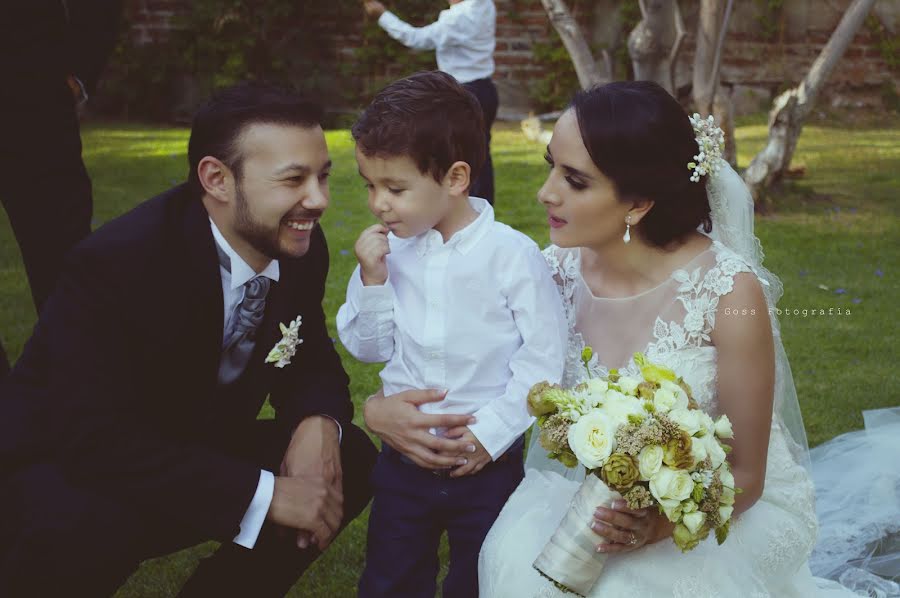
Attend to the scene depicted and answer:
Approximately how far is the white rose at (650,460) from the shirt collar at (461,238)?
79cm

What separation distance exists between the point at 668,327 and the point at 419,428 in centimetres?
69

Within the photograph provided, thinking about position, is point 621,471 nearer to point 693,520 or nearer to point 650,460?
point 650,460

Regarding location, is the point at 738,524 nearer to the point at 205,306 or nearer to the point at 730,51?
the point at 205,306

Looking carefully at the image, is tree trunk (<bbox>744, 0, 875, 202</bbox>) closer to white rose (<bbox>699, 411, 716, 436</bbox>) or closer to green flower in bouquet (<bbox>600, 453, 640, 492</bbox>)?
white rose (<bbox>699, 411, 716, 436</bbox>)

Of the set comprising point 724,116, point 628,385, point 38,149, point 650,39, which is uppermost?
point 628,385

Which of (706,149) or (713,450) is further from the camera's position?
(706,149)

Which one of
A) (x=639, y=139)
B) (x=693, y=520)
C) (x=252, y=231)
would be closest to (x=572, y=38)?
(x=639, y=139)

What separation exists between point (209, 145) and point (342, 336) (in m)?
0.61

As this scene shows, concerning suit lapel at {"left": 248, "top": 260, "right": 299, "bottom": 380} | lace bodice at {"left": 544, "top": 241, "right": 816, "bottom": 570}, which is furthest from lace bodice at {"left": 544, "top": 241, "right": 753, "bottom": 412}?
suit lapel at {"left": 248, "top": 260, "right": 299, "bottom": 380}

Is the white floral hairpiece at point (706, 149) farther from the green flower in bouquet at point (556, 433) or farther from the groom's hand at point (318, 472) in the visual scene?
the groom's hand at point (318, 472)

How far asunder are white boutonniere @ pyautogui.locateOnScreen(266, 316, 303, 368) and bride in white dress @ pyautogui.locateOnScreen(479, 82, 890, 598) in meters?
0.73

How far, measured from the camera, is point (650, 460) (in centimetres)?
207

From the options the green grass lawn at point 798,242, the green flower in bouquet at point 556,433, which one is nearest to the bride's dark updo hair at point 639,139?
the green flower in bouquet at point 556,433

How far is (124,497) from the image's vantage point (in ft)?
8.39
